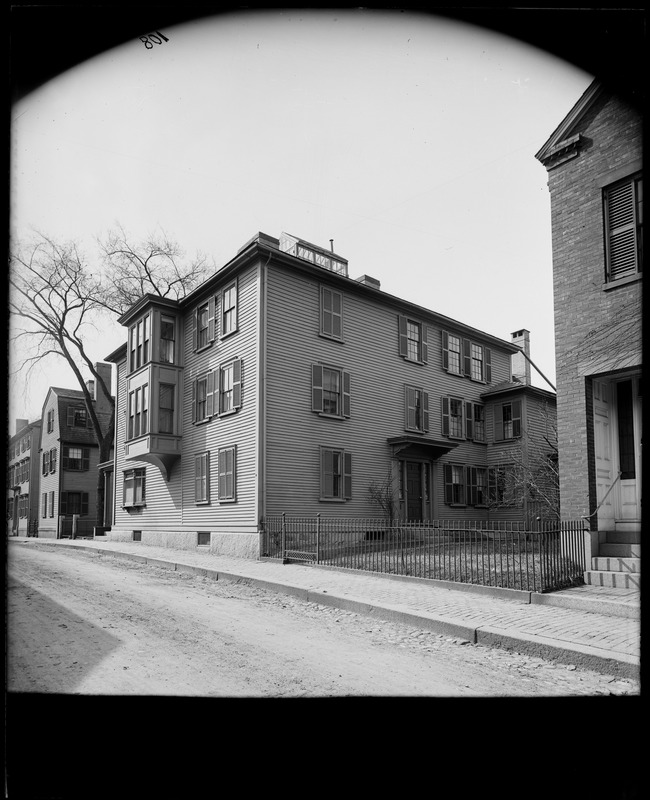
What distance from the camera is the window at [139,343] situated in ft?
78.9

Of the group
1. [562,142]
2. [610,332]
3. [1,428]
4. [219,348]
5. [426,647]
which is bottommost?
Answer: [426,647]

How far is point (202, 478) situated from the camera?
2158 cm

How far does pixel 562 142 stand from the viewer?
Answer: 1171 centimetres

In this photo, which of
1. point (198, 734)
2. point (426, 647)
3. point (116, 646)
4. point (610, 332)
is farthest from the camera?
point (610, 332)

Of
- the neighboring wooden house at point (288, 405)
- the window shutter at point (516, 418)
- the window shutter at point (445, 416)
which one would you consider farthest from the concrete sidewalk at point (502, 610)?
the window shutter at point (516, 418)

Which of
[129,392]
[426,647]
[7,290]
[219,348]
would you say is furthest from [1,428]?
[129,392]

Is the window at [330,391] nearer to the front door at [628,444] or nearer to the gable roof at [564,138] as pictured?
the gable roof at [564,138]

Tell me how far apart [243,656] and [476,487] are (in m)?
22.2

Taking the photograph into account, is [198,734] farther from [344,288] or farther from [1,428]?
[344,288]

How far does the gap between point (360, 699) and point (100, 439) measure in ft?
99.4

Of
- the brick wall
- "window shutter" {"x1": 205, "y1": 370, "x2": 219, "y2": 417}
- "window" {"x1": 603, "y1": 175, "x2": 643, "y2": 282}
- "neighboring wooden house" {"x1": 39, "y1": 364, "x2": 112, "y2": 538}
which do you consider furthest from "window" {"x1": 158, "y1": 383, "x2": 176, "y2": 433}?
"neighboring wooden house" {"x1": 39, "y1": 364, "x2": 112, "y2": 538}

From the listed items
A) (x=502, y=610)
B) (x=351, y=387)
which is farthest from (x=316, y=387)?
(x=502, y=610)

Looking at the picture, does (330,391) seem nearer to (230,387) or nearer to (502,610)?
(230,387)

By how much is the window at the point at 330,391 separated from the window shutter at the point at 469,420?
788 centimetres
